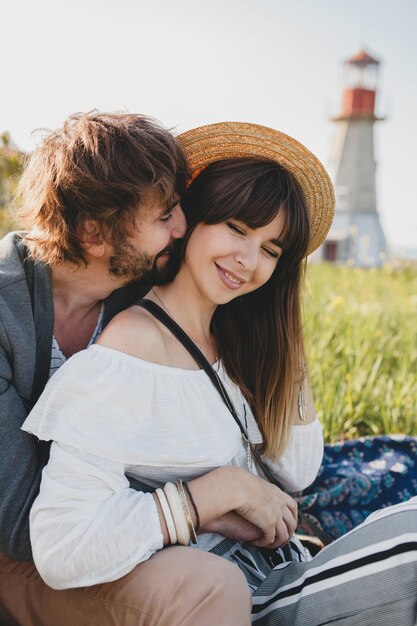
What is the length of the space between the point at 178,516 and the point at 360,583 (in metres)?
0.44

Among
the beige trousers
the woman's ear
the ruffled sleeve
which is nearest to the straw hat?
the woman's ear

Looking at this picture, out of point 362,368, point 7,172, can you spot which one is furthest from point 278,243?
point 7,172

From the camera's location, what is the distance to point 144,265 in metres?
1.84

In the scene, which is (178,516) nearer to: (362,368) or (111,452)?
(111,452)

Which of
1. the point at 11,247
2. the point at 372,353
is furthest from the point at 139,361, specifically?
the point at 372,353

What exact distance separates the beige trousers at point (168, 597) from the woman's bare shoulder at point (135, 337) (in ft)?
1.64

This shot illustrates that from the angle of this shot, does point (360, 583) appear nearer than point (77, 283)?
Yes

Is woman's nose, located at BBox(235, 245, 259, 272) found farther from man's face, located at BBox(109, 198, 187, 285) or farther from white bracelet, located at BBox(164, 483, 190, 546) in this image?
white bracelet, located at BBox(164, 483, 190, 546)

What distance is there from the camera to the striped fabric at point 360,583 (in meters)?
1.34

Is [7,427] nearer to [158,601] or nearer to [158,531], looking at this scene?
[158,531]

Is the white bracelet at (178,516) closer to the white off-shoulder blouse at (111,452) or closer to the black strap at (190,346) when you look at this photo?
the white off-shoulder blouse at (111,452)

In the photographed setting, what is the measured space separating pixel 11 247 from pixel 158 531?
36.1 inches

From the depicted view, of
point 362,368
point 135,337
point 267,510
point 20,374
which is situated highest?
point 135,337

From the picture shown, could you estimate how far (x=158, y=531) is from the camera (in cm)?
140
